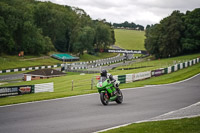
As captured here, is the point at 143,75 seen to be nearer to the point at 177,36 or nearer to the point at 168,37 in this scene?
the point at 177,36

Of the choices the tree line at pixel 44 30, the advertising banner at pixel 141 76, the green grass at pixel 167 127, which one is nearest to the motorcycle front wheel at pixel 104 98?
the green grass at pixel 167 127

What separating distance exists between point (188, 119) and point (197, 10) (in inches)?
3458

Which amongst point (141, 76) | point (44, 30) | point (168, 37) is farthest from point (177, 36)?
point (141, 76)

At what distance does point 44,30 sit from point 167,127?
336 ft

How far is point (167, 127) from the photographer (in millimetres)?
9773

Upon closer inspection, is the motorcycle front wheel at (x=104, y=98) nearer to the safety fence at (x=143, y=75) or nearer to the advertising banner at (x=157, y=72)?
the safety fence at (x=143, y=75)

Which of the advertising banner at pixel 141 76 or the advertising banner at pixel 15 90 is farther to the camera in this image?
the advertising banner at pixel 141 76

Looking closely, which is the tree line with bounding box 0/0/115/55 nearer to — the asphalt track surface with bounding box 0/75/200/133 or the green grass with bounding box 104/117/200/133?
the asphalt track surface with bounding box 0/75/200/133

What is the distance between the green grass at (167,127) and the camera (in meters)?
9.33

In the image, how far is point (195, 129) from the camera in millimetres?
9273

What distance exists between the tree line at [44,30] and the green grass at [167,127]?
73363 mm

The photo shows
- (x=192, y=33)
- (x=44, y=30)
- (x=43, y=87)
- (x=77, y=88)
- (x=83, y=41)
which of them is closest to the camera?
(x=43, y=87)

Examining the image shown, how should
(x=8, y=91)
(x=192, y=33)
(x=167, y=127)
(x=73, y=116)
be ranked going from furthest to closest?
(x=192, y=33)
(x=8, y=91)
(x=73, y=116)
(x=167, y=127)

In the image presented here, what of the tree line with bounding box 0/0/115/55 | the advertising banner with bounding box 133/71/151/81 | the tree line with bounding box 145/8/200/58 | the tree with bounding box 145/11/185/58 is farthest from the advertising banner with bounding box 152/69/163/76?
the tree line with bounding box 0/0/115/55
